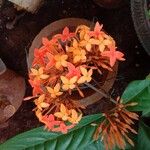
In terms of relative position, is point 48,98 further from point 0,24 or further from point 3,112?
point 0,24

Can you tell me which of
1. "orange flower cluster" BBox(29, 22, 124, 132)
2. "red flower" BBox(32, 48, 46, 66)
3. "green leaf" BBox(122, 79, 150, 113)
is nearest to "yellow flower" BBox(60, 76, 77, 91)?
"orange flower cluster" BBox(29, 22, 124, 132)

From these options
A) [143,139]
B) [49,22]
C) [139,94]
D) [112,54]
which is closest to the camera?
[112,54]

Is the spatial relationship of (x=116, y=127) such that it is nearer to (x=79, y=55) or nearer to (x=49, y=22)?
(x=79, y=55)

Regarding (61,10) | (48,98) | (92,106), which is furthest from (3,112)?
(48,98)

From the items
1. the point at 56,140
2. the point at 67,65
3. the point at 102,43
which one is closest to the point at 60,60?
the point at 67,65

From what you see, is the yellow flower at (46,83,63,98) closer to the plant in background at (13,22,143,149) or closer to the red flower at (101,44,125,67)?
the plant in background at (13,22,143,149)

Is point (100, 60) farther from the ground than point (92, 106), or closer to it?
farther from the ground
